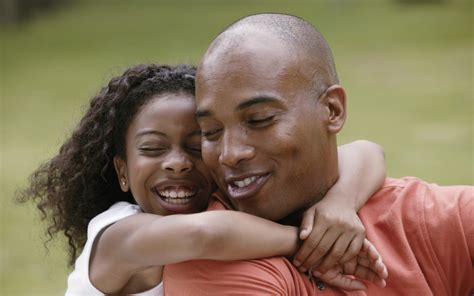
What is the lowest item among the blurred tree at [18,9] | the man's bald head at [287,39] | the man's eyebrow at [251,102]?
the blurred tree at [18,9]

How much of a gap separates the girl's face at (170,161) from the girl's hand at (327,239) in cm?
50

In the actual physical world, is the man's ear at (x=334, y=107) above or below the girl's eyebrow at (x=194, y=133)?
above

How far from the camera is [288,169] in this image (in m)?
2.69

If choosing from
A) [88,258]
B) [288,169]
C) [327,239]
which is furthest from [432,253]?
[88,258]

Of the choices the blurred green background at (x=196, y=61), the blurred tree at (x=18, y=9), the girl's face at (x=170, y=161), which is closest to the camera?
the girl's face at (x=170, y=161)

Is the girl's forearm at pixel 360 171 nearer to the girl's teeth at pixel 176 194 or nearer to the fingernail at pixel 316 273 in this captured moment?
the fingernail at pixel 316 273

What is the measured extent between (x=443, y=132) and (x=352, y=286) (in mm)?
8501

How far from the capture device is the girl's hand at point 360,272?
2.66 m

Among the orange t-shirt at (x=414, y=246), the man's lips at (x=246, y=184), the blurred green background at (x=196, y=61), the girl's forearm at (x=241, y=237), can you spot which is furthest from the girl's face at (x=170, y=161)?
the blurred green background at (x=196, y=61)

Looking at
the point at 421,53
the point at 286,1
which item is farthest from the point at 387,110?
the point at 286,1

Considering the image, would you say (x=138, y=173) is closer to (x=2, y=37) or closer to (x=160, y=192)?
(x=160, y=192)

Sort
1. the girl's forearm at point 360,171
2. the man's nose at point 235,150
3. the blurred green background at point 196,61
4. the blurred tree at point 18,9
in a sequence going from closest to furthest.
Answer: the man's nose at point 235,150 → the girl's forearm at point 360,171 → the blurred green background at point 196,61 → the blurred tree at point 18,9

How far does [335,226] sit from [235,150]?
39 cm

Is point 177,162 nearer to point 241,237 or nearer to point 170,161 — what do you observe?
point 170,161
